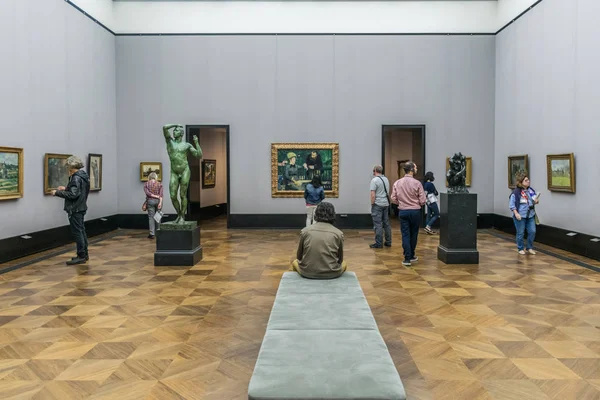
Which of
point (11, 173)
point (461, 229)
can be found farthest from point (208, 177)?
point (461, 229)

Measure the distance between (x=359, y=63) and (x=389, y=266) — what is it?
952 centimetres

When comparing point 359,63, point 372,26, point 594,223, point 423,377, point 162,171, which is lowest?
point 423,377

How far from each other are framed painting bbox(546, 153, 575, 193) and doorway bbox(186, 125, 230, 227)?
11.4 m

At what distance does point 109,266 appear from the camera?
10109mm

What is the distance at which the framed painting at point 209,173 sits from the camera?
21150mm

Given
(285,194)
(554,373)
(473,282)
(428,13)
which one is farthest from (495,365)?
(428,13)

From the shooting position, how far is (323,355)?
358 centimetres

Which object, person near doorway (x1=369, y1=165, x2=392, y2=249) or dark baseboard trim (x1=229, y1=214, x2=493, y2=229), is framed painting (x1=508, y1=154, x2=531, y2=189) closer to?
dark baseboard trim (x1=229, y1=214, x2=493, y2=229)

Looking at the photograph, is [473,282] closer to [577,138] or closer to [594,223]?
[594,223]

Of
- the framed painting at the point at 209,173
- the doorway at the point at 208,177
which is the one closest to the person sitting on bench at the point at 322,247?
the doorway at the point at 208,177

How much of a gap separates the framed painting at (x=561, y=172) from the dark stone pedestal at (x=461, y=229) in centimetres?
356

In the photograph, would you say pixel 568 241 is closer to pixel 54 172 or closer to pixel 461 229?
pixel 461 229

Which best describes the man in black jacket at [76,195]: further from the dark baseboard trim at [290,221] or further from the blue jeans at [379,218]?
the dark baseboard trim at [290,221]

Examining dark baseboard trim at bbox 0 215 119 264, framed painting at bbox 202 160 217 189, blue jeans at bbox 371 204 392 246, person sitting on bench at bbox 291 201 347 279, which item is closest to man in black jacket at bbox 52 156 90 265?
dark baseboard trim at bbox 0 215 119 264
